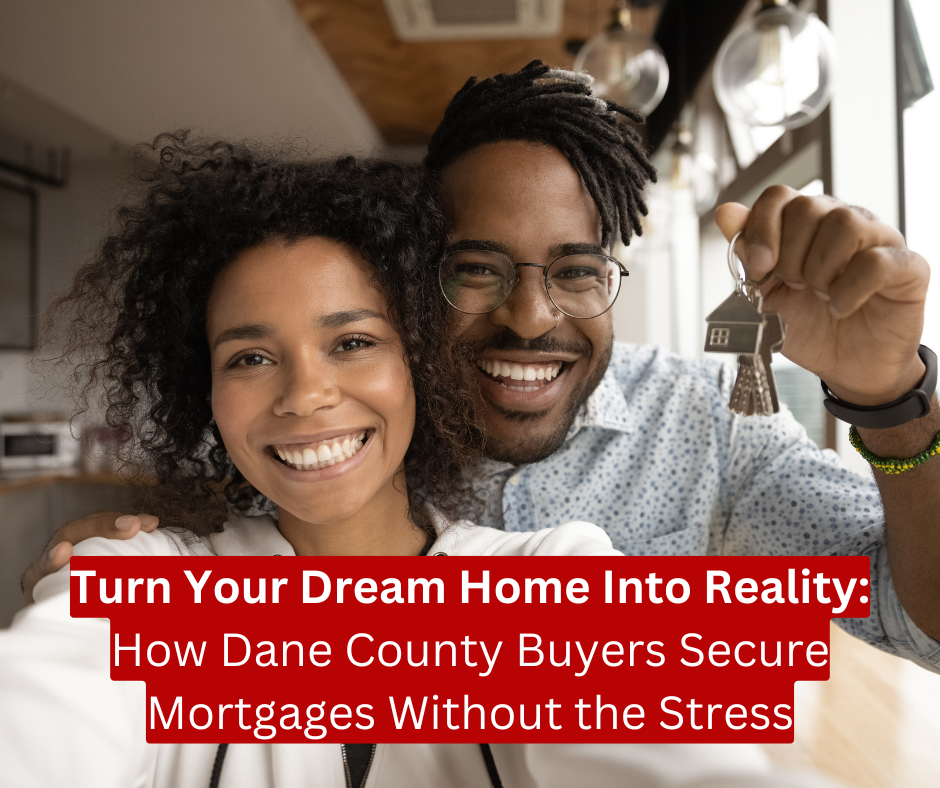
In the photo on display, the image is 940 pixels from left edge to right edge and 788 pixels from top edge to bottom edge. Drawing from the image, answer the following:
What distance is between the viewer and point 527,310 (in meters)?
1.15

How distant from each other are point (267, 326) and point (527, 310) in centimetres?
42

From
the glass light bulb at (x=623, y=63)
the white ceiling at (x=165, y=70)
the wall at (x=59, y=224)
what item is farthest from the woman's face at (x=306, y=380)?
the wall at (x=59, y=224)

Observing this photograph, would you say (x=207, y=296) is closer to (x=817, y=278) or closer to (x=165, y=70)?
(x=817, y=278)

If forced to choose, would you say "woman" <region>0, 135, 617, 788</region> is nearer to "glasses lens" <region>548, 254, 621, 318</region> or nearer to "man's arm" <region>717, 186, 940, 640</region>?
"glasses lens" <region>548, 254, 621, 318</region>

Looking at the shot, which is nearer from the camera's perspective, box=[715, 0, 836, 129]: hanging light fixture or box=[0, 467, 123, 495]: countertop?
box=[715, 0, 836, 129]: hanging light fixture

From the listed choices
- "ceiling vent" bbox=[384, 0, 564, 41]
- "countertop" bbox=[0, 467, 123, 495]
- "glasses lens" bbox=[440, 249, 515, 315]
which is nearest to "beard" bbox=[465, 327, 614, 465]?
"glasses lens" bbox=[440, 249, 515, 315]

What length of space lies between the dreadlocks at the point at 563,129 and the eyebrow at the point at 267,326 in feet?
1.52

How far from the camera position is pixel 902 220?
202 cm

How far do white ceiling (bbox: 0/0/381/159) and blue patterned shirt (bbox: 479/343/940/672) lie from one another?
156cm

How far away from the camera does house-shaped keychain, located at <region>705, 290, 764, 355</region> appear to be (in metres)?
0.71

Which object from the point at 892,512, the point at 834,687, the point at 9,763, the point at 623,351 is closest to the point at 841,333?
the point at 892,512

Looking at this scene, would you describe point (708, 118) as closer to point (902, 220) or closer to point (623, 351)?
point (902, 220)

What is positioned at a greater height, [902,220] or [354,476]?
[902,220]

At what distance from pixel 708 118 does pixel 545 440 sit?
3.38 m
